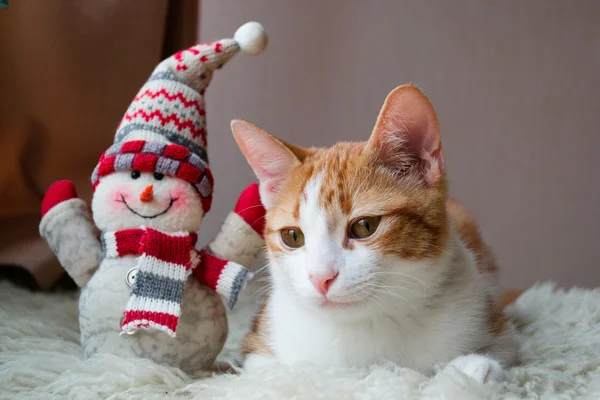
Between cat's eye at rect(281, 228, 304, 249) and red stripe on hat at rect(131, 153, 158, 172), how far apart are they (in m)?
0.28

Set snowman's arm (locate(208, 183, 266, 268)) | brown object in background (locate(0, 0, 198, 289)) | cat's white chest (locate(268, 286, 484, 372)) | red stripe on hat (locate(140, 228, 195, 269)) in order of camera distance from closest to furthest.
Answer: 1. cat's white chest (locate(268, 286, 484, 372))
2. red stripe on hat (locate(140, 228, 195, 269))
3. snowman's arm (locate(208, 183, 266, 268))
4. brown object in background (locate(0, 0, 198, 289))

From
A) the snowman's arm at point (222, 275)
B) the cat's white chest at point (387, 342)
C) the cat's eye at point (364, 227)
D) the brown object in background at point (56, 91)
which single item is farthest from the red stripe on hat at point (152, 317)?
the brown object in background at point (56, 91)

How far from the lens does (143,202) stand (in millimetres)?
988

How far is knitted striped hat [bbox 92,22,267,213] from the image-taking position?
3.29ft

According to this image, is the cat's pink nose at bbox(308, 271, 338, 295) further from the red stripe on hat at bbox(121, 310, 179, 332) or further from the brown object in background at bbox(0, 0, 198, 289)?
the brown object in background at bbox(0, 0, 198, 289)

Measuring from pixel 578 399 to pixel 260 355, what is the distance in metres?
0.52

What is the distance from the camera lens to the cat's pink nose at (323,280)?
774 mm

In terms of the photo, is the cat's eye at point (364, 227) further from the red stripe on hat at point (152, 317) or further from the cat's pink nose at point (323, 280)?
the red stripe on hat at point (152, 317)

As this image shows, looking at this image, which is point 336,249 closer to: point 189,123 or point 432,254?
point 432,254

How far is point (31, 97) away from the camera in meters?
1.54

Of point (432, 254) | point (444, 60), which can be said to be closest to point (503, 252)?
point (444, 60)

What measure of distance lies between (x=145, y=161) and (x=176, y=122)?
0.11m

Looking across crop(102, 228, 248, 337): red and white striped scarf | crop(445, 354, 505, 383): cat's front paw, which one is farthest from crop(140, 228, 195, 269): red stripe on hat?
crop(445, 354, 505, 383): cat's front paw

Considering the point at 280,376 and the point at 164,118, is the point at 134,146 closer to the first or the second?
the point at 164,118
